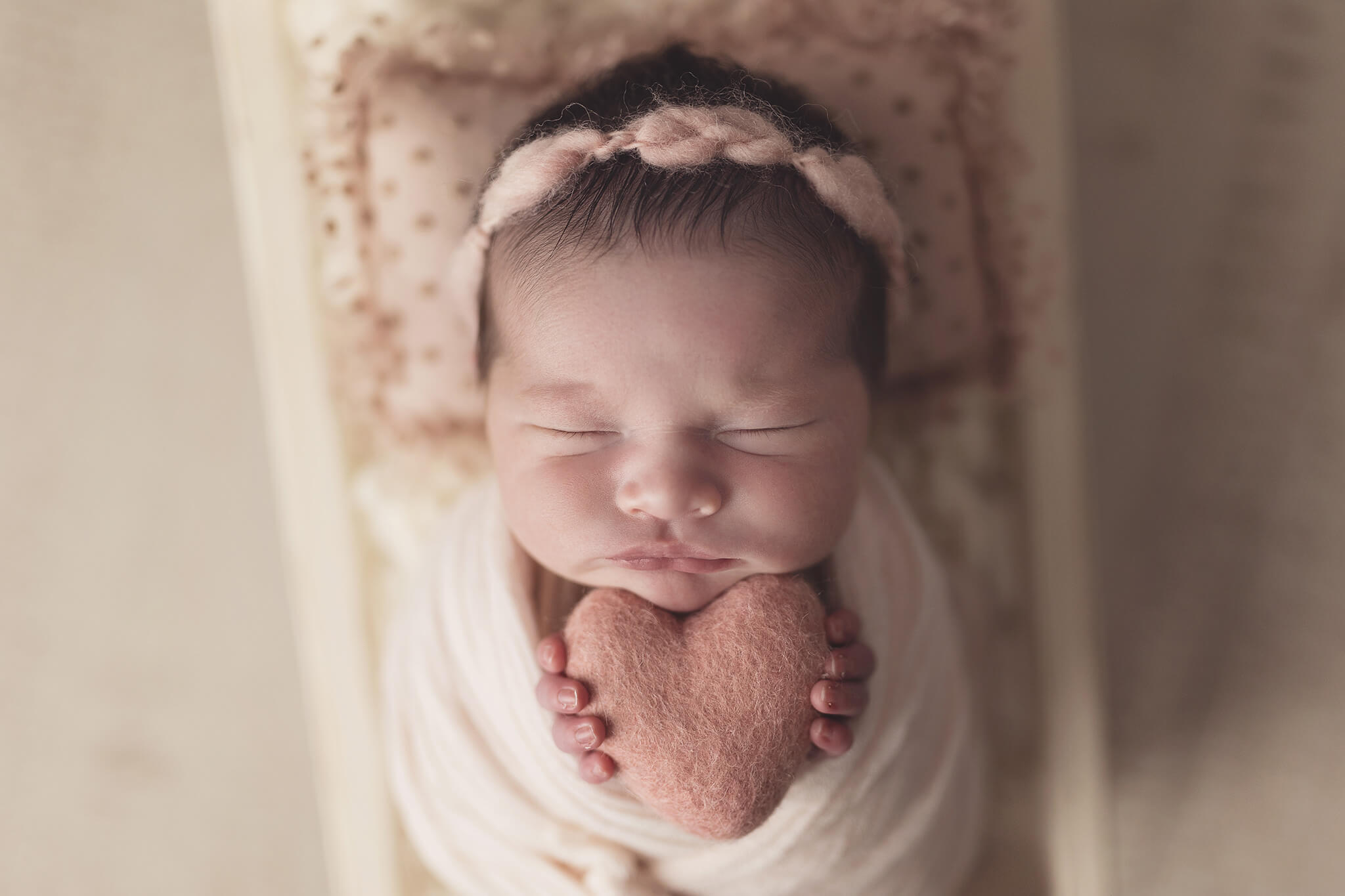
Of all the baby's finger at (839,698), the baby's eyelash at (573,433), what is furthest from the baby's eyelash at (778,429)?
the baby's finger at (839,698)

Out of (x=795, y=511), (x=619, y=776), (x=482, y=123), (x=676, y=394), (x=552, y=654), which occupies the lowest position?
(x=619, y=776)

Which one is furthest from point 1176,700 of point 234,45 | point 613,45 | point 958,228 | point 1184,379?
point 234,45

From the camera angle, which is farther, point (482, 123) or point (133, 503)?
point (133, 503)

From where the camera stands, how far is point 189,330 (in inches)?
59.6

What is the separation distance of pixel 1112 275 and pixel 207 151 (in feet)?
4.51

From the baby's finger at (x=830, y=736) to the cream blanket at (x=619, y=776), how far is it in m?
0.04

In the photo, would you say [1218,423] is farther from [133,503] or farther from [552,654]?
[133,503]

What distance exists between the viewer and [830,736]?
2.89 feet

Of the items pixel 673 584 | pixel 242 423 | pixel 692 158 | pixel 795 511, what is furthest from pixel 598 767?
pixel 242 423

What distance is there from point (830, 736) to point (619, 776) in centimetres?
19

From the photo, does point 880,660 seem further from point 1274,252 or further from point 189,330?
point 189,330

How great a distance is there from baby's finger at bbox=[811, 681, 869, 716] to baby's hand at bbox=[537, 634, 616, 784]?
0.62 feet

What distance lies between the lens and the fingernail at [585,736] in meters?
0.85

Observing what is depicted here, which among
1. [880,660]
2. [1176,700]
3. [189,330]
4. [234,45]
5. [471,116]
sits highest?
[234,45]
